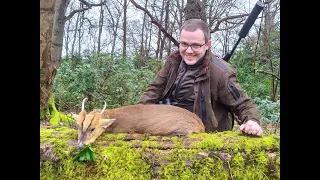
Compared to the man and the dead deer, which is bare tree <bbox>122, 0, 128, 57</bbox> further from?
the dead deer

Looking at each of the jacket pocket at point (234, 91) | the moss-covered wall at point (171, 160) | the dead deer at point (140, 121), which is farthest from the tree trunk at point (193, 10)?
the moss-covered wall at point (171, 160)

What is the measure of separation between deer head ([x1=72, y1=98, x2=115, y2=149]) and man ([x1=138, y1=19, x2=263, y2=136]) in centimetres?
77

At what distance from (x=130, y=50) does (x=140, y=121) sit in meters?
3.18

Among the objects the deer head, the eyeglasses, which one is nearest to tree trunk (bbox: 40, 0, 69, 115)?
the deer head

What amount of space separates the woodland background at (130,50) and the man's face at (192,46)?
0.85 m

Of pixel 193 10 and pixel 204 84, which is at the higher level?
pixel 193 10

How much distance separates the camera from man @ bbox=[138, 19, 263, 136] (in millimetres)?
2889

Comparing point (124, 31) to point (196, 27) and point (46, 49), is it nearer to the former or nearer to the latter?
point (46, 49)

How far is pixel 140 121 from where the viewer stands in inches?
105

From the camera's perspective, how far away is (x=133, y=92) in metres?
4.56

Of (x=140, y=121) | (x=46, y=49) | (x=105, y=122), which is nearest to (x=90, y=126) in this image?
(x=105, y=122)
